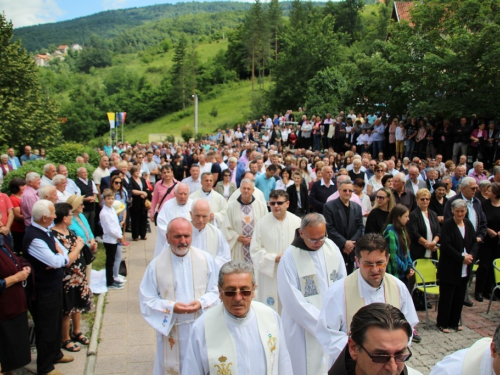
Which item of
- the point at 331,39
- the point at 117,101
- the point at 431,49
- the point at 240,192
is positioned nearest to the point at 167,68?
the point at 117,101

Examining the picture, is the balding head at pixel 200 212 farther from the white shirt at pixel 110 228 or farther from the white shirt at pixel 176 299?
the white shirt at pixel 110 228

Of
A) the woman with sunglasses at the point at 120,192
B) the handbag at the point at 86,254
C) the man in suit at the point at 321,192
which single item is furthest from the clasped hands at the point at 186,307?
the woman with sunglasses at the point at 120,192

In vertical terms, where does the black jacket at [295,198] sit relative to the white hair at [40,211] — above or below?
below

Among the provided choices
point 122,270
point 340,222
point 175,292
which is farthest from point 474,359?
point 122,270

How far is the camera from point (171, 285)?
178 inches

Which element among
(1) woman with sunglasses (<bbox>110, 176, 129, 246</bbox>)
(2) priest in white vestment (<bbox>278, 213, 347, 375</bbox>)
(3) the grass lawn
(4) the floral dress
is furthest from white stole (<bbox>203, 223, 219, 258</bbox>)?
(3) the grass lawn

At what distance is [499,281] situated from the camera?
24.5 feet

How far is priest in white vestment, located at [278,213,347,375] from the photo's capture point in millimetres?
4602

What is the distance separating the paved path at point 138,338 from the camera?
573 centimetres

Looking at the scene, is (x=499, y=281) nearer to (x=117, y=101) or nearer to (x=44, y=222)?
(x=44, y=222)

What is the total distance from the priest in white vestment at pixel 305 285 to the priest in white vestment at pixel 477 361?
203cm

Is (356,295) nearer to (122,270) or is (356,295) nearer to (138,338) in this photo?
(138,338)

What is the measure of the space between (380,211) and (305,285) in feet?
9.85

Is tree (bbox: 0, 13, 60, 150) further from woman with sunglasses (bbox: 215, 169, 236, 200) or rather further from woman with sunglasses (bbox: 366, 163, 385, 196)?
woman with sunglasses (bbox: 366, 163, 385, 196)
